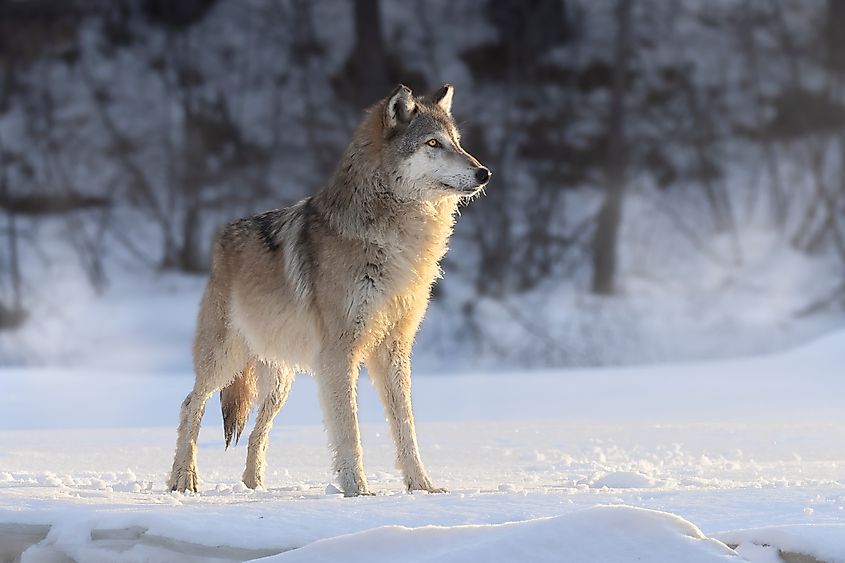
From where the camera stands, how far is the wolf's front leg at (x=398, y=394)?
14.7ft

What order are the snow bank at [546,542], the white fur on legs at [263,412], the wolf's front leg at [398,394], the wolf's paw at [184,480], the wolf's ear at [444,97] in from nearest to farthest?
the snow bank at [546,542] → the wolf's front leg at [398,394] → the wolf's ear at [444,97] → the wolf's paw at [184,480] → the white fur on legs at [263,412]

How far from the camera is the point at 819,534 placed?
3.00 meters

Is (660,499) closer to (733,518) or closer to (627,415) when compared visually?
(733,518)

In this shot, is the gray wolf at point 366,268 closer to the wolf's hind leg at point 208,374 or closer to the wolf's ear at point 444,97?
the wolf's ear at point 444,97

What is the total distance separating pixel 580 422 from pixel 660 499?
14.4 ft

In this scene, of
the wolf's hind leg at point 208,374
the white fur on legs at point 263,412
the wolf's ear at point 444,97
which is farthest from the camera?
the white fur on legs at point 263,412

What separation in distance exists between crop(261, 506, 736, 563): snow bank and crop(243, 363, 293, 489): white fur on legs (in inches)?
84.8

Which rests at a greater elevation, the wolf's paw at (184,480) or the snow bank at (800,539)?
the wolf's paw at (184,480)

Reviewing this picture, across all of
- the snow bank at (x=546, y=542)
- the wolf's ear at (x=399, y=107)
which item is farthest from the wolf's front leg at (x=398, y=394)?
the snow bank at (x=546, y=542)

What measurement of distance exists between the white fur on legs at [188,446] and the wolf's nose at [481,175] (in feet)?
5.59

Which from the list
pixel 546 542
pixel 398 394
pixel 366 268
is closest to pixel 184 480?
pixel 398 394

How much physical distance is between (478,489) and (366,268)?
976mm

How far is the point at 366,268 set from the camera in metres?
4.39

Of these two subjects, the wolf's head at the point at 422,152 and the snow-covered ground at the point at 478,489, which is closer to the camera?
the snow-covered ground at the point at 478,489
